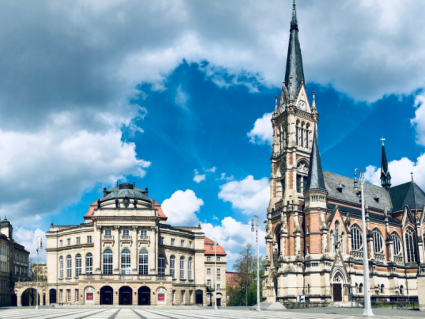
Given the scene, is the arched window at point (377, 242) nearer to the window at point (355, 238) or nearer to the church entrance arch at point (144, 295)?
the window at point (355, 238)

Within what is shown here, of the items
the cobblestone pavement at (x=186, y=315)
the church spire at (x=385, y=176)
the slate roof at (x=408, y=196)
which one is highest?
the church spire at (x=385, y=176)

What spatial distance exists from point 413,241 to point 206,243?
54.7 meters

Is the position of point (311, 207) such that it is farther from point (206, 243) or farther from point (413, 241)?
point (206, 243)

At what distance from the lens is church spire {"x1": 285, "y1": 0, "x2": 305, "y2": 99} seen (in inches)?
3628

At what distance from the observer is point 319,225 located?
249ft

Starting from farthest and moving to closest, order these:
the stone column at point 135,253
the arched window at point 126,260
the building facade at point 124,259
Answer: the arched window at point 126,260, the stone column at point 135,253, the building facade at point 124,259

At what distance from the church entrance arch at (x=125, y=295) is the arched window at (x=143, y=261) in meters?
3.87

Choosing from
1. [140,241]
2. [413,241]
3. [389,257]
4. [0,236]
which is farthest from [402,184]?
[0,236]

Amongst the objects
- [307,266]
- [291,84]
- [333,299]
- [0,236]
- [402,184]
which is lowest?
[333,299]

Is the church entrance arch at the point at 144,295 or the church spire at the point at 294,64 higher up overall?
the church spire at the point at 294,64

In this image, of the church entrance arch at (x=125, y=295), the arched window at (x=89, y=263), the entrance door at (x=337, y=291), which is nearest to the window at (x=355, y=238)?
the entrance door at (x=337, y=291)

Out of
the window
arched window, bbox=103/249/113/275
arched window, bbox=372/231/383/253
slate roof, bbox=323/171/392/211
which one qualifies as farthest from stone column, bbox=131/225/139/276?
arched window, bbox=372/231/383/253

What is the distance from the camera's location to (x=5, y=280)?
9006 centimetres

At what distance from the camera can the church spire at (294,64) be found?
92.2m
